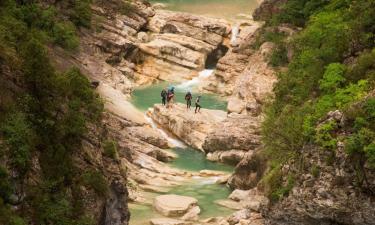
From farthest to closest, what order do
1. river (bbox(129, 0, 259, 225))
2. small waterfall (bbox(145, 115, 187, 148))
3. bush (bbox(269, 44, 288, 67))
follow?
bush (bbox(269, 44, 288, 67)), small waterfall (bbox(145, 115, 187, 148)), river (bbox(129, 0, 259, 225))

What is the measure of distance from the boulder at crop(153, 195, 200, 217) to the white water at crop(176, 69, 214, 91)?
21.7 m

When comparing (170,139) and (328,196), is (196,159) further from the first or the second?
(328,196)

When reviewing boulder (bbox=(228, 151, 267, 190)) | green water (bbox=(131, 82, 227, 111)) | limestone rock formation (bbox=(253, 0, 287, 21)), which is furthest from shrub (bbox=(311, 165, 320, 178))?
limestone rock formation (bbox=(253, 0, 287, 21))

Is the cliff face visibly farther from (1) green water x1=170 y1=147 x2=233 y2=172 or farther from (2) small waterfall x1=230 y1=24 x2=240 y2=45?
(2) small waterfall x1=230 y1=24 x2=240 y2=45

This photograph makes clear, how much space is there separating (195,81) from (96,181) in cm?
3483

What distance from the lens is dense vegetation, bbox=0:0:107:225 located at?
16.7 meters

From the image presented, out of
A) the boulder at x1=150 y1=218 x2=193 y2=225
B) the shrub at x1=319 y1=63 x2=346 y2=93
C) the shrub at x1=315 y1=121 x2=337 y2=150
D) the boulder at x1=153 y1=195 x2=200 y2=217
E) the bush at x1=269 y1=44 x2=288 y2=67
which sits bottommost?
the boulder at x1=150 y1=218 x2=193 y2=225

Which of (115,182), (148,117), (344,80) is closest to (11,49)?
(115,182)

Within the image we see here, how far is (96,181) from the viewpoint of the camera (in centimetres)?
1978

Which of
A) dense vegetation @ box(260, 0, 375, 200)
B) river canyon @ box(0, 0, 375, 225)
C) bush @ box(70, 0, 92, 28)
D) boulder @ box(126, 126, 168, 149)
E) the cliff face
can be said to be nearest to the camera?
river canyon @ box(0, 0, 375, 225)

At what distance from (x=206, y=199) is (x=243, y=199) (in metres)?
2.23

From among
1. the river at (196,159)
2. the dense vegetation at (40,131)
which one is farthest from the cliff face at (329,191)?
the river at (196,159)

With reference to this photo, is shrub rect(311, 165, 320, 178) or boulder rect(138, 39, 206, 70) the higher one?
boulder rect(138, 39, 206, 70)

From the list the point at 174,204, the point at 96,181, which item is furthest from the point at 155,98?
the point at 96,181
